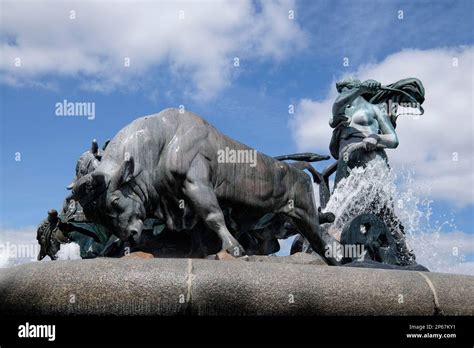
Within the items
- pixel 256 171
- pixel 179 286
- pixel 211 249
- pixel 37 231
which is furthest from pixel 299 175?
pixel 37 231

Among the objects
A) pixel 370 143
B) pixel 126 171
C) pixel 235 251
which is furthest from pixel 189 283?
pixel 370 143

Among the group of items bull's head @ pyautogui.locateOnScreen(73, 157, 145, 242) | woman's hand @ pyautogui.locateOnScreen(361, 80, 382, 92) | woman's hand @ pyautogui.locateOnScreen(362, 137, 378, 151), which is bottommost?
bull's head @ pyautogui.locateOnScreen(73, 157, 145, 242)

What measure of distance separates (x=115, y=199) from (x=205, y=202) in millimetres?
806

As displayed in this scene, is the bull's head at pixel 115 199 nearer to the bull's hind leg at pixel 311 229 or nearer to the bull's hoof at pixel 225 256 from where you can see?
the bull's hoof at pixel 225 256

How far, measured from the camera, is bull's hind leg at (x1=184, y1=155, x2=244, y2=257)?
19.5 feet

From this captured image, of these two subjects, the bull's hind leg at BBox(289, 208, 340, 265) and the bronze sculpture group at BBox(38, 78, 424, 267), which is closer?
the bronze sculpture group at BBox(38, 78, 424, 267)

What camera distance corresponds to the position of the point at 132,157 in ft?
19.5

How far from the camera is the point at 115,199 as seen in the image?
228 inches

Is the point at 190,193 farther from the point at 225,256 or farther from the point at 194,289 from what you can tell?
the point at 194,289

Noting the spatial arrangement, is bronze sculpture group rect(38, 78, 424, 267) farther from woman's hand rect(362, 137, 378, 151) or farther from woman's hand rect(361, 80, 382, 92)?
woman's hand rect(361, 80, 382, 92)

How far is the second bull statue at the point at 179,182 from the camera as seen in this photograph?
5.84 meters

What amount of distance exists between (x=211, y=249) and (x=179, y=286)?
2.12m

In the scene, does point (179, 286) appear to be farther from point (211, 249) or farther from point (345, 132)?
point (345, 132)

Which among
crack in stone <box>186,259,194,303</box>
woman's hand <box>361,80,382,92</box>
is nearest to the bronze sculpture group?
crack in stone <box>186,259,194,303</box>
